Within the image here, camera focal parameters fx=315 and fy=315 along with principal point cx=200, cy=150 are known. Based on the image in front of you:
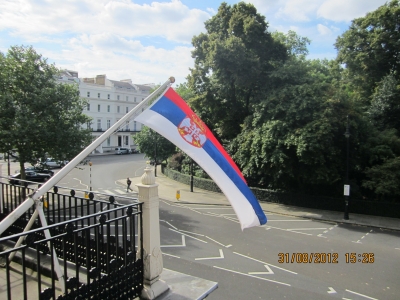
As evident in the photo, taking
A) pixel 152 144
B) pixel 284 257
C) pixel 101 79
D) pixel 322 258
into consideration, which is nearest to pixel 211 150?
pixel 284 257

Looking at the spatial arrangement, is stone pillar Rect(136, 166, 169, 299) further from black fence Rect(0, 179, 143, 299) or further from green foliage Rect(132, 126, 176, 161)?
green foliage Rect(132, 126, 176, 161)

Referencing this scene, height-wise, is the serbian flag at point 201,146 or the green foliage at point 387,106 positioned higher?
the green foliage at point 387,106

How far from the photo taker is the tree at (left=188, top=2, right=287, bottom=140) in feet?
79.8

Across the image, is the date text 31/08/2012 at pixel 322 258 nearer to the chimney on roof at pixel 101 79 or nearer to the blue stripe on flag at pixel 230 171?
the blue stripe on flag at pixel 230 171

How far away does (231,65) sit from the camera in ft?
80.1

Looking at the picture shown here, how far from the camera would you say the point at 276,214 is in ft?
69.4

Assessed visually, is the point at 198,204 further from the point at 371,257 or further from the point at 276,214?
the point at 371,257

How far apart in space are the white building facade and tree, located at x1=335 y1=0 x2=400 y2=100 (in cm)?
4361

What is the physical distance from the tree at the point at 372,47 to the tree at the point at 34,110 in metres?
25.2

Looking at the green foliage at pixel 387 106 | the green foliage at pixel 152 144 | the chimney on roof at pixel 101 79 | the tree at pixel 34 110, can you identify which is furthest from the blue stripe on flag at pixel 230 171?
the chimney on roof at pixel 101 79

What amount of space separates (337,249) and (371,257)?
4.48 feet

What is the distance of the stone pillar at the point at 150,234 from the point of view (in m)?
5.25

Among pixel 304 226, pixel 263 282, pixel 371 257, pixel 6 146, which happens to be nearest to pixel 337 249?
pixel 371 257

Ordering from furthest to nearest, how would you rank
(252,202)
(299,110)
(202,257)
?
(299,110) → (202,257) → (252,202)
